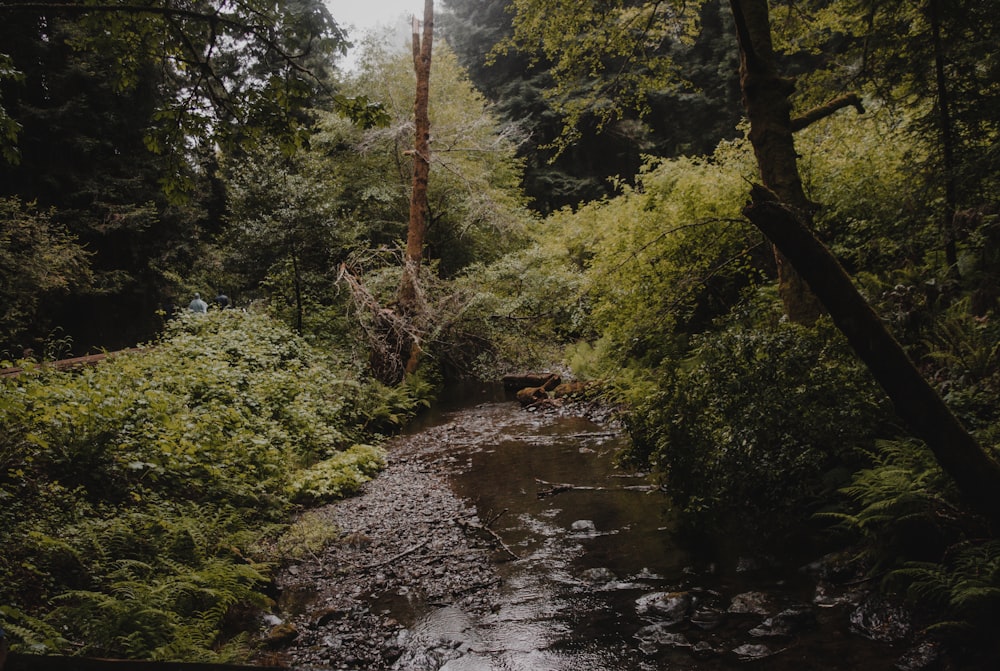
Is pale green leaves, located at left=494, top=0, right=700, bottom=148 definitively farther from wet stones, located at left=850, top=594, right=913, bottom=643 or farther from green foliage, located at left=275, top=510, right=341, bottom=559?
wet stones, located at left=850, top=594, right=913, bottom=643

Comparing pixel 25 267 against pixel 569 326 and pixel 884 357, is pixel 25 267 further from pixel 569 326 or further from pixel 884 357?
pixel 884 357

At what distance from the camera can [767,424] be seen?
15.4 ft

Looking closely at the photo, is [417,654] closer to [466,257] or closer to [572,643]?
[572,643]

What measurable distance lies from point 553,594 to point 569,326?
12961 millimetres

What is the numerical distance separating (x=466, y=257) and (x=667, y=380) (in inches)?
662

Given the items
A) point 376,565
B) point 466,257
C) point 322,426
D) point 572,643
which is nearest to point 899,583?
point 572,643

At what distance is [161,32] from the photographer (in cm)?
471

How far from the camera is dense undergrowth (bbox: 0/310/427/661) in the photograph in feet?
12.5

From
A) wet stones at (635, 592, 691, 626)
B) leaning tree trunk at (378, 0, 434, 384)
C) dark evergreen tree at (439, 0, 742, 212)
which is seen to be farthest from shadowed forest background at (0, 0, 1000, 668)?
dark evergreen tree at (439, 0, 742, 212)

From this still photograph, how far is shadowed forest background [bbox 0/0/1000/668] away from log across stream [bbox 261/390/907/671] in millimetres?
477

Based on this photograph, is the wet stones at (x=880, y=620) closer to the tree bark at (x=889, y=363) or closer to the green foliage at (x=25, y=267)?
the tree bark at (x=889, y=363)

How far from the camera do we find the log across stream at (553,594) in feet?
11.9

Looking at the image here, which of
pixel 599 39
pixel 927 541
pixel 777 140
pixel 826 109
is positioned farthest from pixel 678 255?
pixel 927 541

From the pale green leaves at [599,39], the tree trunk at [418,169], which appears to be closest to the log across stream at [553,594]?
the pale green leaves at [599,39]
